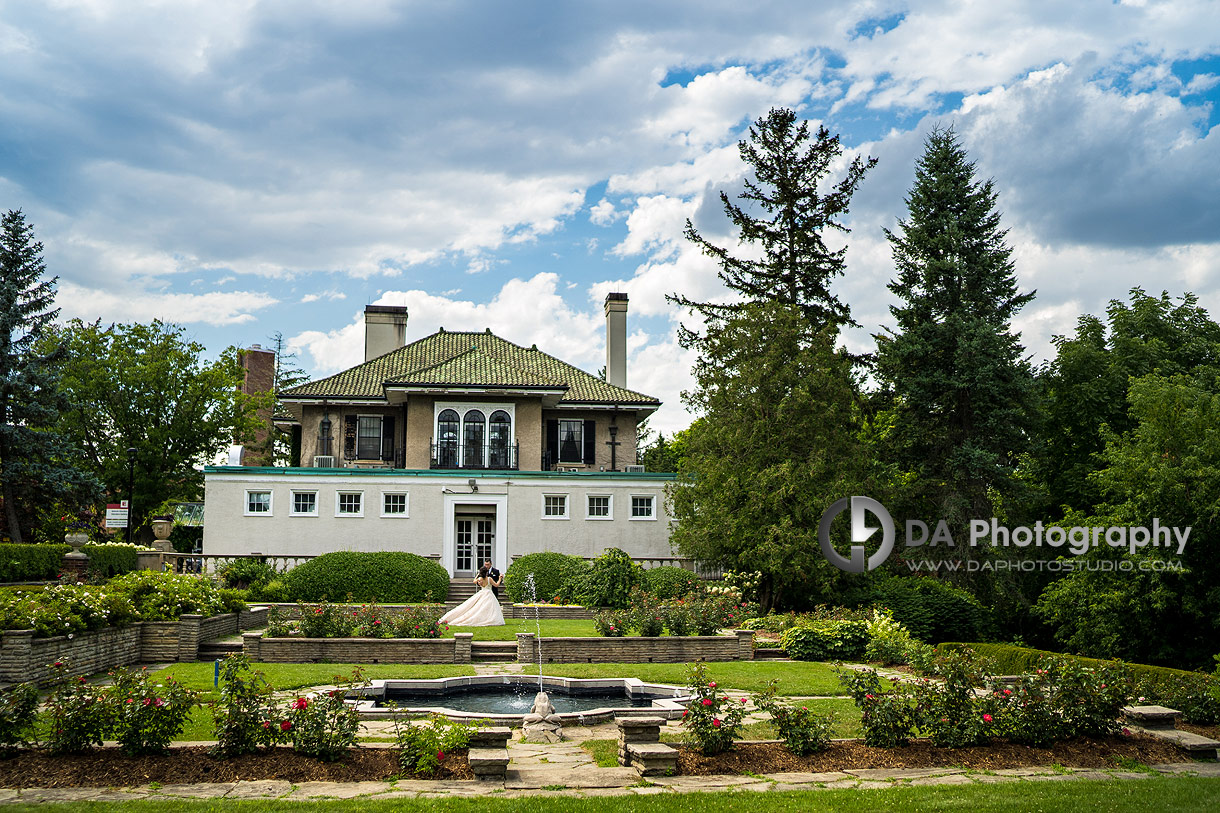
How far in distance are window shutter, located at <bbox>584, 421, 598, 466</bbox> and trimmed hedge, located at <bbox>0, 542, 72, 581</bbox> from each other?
57.6 ft

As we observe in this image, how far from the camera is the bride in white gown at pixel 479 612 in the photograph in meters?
20.5

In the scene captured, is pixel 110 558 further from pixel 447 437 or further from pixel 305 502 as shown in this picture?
pixel 447 437

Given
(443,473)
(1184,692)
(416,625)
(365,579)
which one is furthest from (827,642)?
(443,473)

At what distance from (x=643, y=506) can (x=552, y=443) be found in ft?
20.3

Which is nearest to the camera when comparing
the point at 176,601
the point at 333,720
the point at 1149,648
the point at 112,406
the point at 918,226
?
the point at 333,720

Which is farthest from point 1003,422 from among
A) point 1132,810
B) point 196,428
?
point 196,428

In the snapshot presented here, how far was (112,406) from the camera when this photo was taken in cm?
3566

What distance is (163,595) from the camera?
53.6 feet

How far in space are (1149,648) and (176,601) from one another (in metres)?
20.7

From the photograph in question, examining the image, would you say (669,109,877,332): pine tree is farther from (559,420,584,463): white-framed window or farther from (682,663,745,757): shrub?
(682,663,745,757): shrub

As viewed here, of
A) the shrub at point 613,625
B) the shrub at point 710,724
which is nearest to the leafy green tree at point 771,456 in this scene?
the shrub at point 613,625

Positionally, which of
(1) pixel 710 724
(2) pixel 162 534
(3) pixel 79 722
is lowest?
(1) pixel 710 724

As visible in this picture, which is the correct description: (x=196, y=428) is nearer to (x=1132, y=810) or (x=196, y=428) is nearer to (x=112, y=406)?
(x=112, y=406)

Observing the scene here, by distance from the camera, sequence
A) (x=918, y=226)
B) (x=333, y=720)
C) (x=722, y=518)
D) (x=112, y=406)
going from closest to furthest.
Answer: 1. (x=333, y=720)
2. (x=722, y=518)
3. (x=918, y=226)
4. (x=112, y=406)
